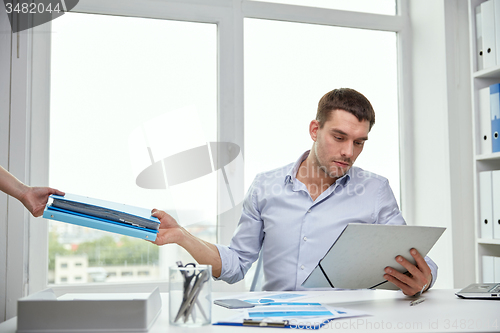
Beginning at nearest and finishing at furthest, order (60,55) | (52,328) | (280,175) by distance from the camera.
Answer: (52,328), (280,175), (60,55)

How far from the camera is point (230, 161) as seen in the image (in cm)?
224

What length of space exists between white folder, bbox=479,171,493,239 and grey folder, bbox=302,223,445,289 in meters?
0.98

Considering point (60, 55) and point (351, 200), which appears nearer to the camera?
point (351, 200)

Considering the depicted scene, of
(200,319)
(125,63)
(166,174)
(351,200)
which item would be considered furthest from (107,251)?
(200,319)

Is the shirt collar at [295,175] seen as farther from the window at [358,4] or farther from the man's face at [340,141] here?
the window at [358,4]

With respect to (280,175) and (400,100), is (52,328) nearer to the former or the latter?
(280,175)

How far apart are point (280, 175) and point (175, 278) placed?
0.95m

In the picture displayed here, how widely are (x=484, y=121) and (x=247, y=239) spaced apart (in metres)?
1.26

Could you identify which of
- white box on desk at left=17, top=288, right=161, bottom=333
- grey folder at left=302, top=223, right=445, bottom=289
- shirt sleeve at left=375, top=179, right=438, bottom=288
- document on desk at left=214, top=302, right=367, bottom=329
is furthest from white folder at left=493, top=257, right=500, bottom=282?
white box on desk at left=17, top=288, right=161, bottom=333

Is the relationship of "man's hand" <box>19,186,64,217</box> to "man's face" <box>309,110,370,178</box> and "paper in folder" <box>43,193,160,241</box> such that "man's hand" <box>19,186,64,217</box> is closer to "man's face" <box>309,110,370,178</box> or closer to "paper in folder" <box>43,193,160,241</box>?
"paper in folder" <box>43,193,160,241</box>

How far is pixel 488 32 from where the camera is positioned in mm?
2064

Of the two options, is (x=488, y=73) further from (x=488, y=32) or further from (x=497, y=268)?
(x=497, y=268)

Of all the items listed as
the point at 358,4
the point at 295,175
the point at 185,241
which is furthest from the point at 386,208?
the point at 358,4

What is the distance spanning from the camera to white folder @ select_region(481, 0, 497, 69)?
2.04 m
